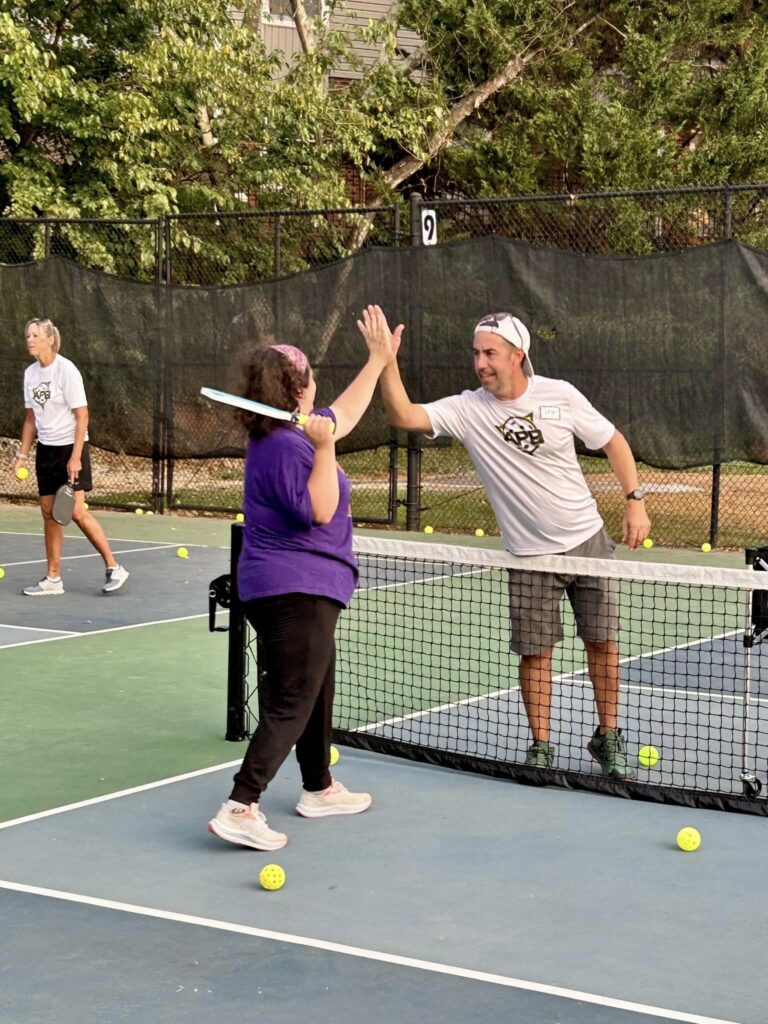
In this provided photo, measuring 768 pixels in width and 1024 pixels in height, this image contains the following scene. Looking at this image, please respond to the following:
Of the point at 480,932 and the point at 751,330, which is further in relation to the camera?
the point at 751,330

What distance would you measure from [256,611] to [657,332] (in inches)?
295

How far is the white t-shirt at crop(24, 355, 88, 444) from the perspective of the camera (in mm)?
Result: 10250

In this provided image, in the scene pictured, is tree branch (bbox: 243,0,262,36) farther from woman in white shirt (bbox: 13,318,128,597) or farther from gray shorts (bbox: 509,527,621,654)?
gray shorts (bbox: 509,527,621,654)

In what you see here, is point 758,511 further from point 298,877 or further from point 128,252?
point 298,877

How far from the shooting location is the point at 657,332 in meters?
12.1

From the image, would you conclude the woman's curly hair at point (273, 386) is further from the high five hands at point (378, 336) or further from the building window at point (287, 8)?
the building window at point (287, 8)

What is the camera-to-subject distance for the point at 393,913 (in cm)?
453

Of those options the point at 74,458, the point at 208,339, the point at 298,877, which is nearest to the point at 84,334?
the point at 208,339

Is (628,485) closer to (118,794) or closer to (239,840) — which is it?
(239,840)

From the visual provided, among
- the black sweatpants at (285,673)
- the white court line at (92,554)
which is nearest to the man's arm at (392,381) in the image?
the black sweatpants at (285,673)

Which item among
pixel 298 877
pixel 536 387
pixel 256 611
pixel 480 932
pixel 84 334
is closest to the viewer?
pixel 480 932

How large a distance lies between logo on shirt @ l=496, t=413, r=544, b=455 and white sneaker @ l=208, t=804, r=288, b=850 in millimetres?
1662

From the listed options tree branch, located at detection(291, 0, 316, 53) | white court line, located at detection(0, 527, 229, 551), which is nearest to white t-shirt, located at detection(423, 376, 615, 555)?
white court line, located at detection(0, 527, 229, 551)

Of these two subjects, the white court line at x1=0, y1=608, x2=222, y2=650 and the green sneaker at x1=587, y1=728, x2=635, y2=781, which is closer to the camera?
the green sneaker at x1=587, y1=728, x2=635, y2=781
